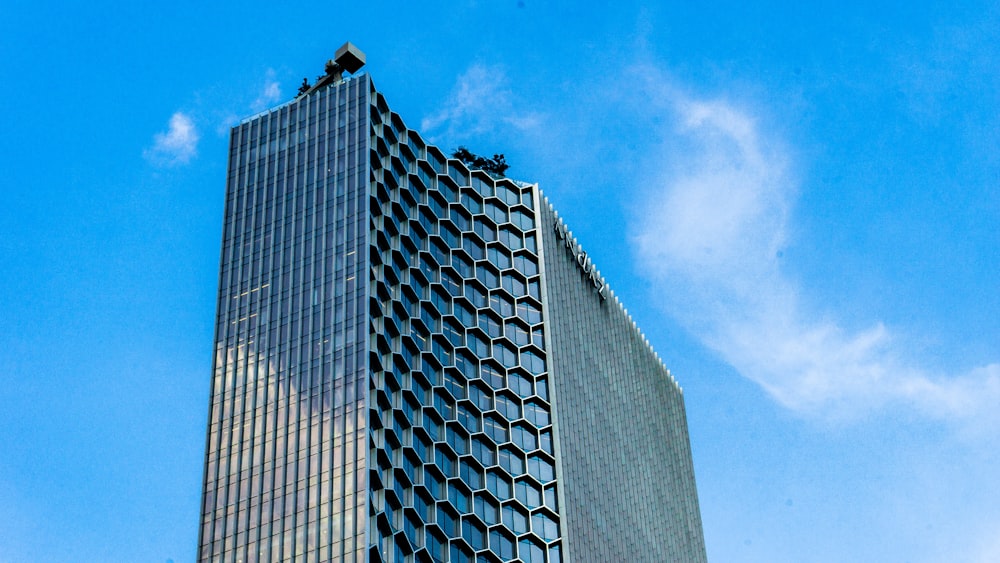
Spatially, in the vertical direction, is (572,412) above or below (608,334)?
below

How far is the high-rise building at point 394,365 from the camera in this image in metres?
139

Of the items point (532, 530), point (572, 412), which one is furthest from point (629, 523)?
point (532, 530)

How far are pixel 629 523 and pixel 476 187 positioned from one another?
151 feet

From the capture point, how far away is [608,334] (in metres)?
197

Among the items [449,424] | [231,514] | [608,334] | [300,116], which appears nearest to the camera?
[231,514]

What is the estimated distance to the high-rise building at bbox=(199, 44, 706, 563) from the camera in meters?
139

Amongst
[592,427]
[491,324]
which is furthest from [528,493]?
[592,427]

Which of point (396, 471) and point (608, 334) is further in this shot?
point (608, 334)

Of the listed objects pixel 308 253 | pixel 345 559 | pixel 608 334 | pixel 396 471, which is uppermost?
pixel 608 334

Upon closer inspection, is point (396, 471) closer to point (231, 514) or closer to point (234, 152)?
point (231, 514)

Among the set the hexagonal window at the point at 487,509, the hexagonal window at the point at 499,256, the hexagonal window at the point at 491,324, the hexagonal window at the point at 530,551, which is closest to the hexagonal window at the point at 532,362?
the hexagonal window at the point at 491,324

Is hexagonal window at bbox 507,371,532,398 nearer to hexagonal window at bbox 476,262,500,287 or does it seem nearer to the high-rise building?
the high-rise building

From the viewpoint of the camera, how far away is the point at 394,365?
149 meters

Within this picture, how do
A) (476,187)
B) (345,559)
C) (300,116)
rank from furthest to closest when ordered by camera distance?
(476,187)
(300,116)
(345,559)
